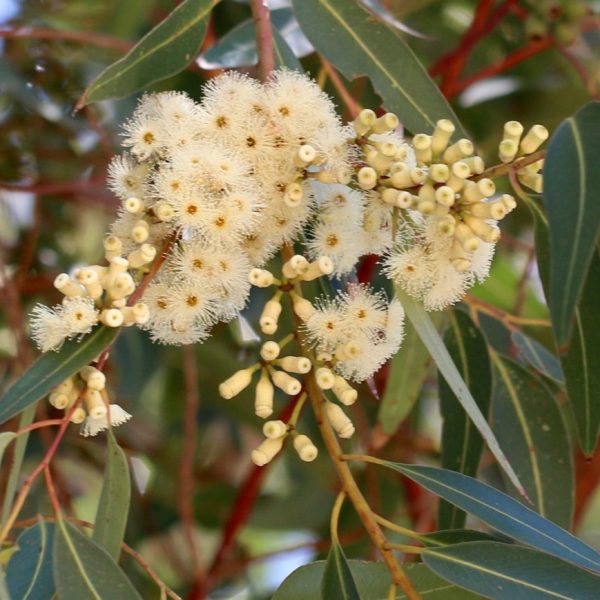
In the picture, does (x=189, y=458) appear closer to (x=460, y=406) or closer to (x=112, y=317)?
(x=460, y=406)

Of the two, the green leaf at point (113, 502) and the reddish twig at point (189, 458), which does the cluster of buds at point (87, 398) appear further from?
the reddish twig at point (189, 458)

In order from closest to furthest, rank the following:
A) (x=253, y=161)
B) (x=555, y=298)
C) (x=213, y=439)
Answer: (x=555, y=298)
(x=253, y=161)
(x=213, y=439)

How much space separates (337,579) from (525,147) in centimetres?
38

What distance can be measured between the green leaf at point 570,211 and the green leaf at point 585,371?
191mm

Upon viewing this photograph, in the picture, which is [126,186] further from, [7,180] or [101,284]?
[7,180]

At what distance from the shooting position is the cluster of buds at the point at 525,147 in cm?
90

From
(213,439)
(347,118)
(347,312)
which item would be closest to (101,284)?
(347,312)

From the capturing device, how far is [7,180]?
195 cm

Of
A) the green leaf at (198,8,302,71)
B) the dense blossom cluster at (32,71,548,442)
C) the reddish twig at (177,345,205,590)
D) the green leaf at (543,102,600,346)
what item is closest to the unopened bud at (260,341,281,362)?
the dense blossom cluster at (32,71,548,442)

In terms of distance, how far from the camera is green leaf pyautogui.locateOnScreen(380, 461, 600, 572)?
90 centimetres

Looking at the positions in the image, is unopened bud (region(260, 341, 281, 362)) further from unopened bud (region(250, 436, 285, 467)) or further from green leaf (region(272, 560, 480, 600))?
green leaf (region(272, 560, 480, 600))

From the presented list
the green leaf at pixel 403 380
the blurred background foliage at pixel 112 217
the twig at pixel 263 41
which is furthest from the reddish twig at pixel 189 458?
the twig at pixel 263 41

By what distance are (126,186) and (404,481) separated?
Answer: 1156mm

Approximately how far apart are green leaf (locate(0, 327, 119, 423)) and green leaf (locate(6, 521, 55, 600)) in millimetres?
177
